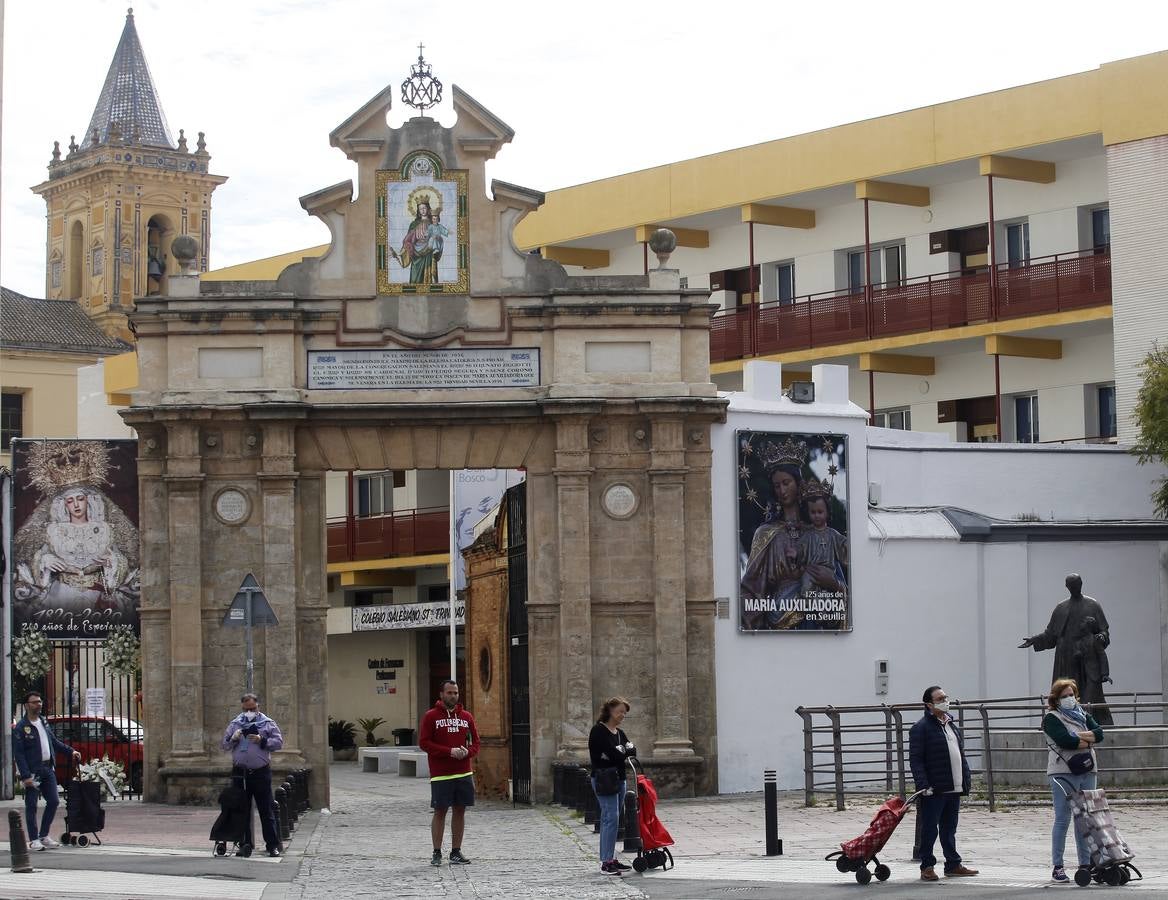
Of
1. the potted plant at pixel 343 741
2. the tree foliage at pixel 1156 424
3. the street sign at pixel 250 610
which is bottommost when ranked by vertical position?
the potted plant at pixel 343 741

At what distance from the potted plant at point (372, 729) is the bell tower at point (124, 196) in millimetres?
43169

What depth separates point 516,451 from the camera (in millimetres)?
28219

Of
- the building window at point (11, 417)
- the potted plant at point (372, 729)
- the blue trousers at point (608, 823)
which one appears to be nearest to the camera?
the blue trousers at point (608, 823)

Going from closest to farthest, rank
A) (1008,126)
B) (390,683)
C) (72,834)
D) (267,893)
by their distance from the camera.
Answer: (267,893) → (72,834) → (1008,126) → (390,683)

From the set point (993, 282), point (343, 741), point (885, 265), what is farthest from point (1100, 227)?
point (343, 741)

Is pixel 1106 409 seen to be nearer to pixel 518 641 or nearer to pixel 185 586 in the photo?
pixel 518 641

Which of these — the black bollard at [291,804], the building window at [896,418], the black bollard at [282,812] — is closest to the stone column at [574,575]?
the black bollard at [291,804]

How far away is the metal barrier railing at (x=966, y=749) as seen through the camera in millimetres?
24438

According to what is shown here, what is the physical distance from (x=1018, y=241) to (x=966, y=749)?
56.5ft

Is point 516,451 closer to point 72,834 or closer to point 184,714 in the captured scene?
point 184,714

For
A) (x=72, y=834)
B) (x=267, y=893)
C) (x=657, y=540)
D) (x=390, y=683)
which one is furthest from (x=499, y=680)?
(x=390, y=683)

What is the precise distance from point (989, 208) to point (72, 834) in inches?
903

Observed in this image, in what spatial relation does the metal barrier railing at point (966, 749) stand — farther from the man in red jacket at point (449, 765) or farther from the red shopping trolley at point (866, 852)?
the man in red jacket at point (449, 765)

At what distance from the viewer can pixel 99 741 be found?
31906 mm
